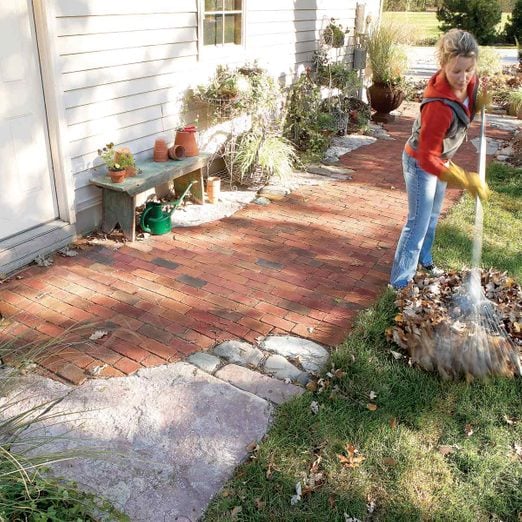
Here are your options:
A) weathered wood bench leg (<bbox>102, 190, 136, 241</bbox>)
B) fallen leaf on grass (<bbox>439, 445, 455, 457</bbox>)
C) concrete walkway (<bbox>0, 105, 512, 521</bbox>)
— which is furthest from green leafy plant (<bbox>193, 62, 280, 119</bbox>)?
fallen leaf on grass (<bbox>439, 445, 455, 457</bbox>)

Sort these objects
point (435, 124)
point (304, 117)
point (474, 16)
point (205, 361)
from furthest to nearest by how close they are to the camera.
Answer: point (474, 16) → point (304, 117) → point (205, 361) → point (435, 124)

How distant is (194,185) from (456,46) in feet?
10.6

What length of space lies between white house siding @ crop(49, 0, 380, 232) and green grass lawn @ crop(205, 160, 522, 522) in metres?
2.79

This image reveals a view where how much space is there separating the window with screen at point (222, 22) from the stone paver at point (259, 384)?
3974mm

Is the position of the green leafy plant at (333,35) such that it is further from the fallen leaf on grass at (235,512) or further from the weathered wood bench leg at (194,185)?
the fallen leaf on grass at (235,512)

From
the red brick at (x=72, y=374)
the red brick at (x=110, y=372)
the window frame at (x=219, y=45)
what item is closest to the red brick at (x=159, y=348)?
the red brick at (x=110, y=372)

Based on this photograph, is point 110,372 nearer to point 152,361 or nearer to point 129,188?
point 152,361

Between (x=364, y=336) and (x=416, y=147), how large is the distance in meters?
Answer: 1.23

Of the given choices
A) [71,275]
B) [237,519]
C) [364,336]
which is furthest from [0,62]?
[237,519]

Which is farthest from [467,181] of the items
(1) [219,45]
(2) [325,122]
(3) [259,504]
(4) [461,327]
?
(2) [325,122]

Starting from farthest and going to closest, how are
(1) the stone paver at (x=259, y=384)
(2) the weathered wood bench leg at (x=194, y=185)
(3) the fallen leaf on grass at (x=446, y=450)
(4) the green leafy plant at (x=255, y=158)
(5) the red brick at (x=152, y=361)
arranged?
(4) the green leafy plant at (x=255, y=158) → (2) the weathered wood bench leg at (x=194, y=185) → (5) the red brick at (x=152, y=361) → (1) the stone paver at (x=259, y=384) → (3) the fallen leaf on grass at (x=446, y=450)

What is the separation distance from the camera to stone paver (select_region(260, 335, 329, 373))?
3.23 metres

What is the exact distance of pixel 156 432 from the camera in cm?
267

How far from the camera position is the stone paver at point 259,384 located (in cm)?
294
